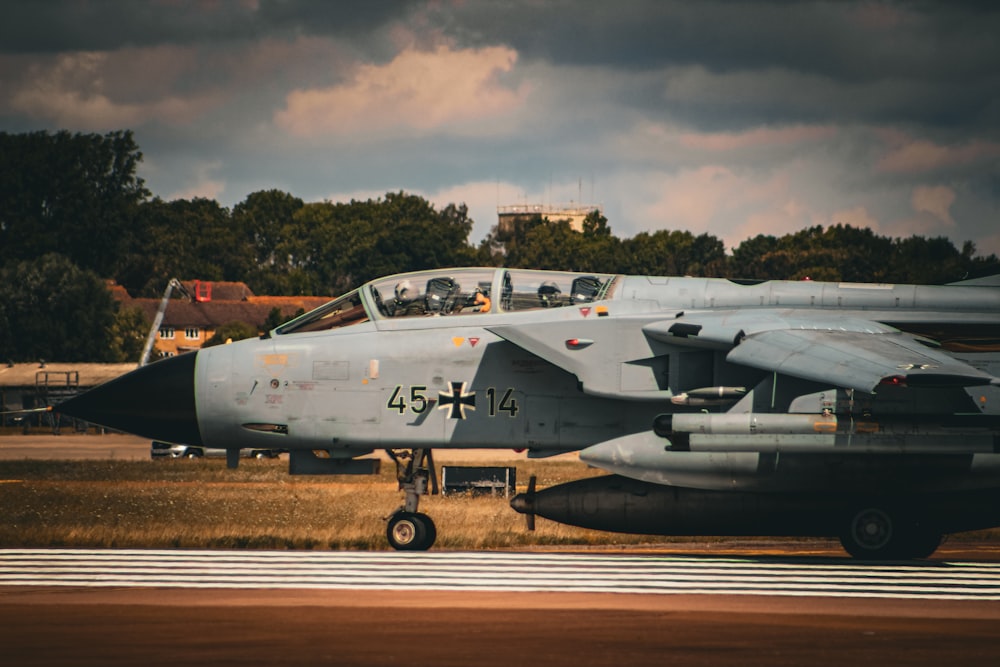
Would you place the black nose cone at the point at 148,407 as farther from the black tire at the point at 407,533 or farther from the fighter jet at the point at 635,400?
the black tire at the point at 407,533

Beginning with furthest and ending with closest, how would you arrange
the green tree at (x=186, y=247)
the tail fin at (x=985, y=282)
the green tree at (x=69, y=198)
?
1. the green tree at (x=186, y=247)
2. the green tree at (x=69, y=198)
3. the tail fin at (x=985, y=282)

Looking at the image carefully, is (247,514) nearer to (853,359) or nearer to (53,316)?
(853,359)

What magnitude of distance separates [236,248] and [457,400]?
400ft

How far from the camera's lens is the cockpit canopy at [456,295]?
14.9 m

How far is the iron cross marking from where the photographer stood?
14.8 metres

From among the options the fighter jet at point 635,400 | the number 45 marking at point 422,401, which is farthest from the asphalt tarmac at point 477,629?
the number 45 marking at point 422,401

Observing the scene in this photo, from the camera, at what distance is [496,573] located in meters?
13.1

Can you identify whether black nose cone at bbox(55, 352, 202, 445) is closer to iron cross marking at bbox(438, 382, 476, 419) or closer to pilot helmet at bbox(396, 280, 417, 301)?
pilot helmet at bbox(396, 280, 417, 301)

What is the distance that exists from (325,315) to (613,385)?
12.6ft

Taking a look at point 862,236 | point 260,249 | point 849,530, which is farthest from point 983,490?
point 260,249

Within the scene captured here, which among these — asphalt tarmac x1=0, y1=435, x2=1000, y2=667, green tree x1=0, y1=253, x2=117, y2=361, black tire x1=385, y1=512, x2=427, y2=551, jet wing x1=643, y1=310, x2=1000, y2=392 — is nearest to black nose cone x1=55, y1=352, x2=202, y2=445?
black tire x1=385, y1=512, x2=427, y2=551

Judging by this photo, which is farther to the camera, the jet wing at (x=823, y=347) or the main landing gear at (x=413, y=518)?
the main landing gear at (x=413, y=518)

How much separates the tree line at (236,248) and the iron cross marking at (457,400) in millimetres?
27779

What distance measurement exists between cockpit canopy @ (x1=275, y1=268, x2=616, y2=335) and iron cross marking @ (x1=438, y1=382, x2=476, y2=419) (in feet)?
3.18
